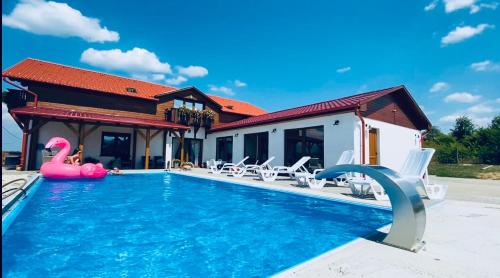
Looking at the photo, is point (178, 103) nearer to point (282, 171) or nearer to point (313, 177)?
point (282, 171)

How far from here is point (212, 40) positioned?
55.7ft

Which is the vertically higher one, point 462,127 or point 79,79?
point 79,79

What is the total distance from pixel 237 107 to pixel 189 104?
19.5 feet

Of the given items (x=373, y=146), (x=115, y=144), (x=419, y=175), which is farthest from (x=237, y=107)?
(x=419, y=175)

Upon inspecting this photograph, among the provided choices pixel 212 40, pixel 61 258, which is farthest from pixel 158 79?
pixel 61 258

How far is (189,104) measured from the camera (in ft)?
68.0

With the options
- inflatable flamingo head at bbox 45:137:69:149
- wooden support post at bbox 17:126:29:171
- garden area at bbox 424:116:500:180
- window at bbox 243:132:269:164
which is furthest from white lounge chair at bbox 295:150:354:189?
wooden support post at bbox 17:126:29:171

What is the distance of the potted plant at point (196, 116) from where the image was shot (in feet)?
63.9

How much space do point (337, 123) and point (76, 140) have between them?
50.2 feet

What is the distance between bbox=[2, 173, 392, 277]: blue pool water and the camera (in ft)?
9.62

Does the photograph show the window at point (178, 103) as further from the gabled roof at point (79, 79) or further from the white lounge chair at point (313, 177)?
the white lounge chair at point (313, 177)

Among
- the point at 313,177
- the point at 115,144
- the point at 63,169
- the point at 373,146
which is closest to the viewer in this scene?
the point at 313,177

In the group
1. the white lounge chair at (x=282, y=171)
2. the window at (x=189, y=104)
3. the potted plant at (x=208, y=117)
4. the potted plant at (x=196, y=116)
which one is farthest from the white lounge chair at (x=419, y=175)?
the window at (x=189, y=104)

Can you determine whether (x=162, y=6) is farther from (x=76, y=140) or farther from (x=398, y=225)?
(x=398, y=225)
